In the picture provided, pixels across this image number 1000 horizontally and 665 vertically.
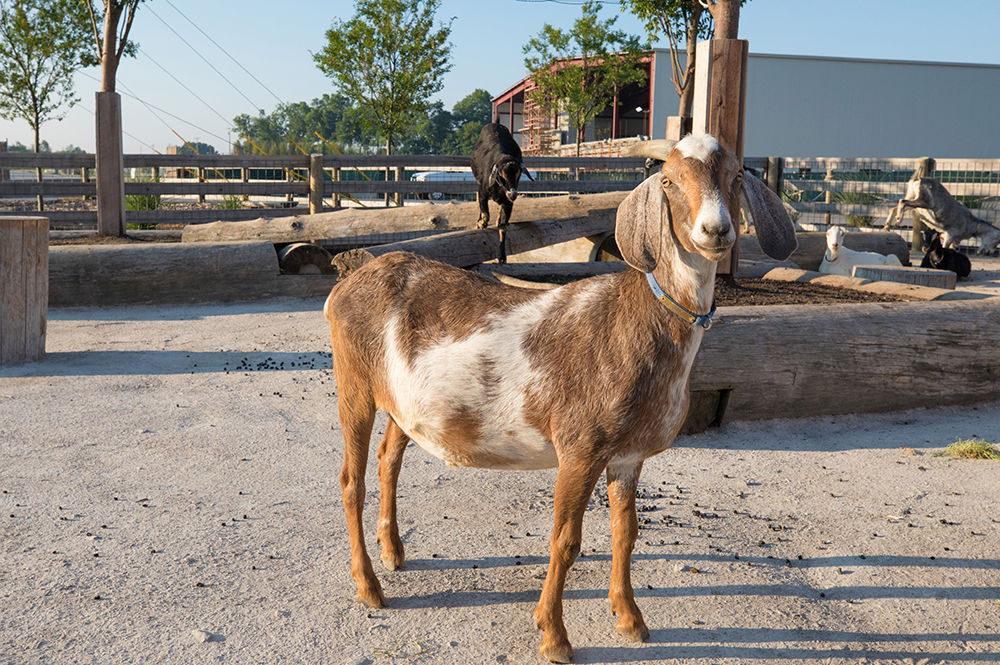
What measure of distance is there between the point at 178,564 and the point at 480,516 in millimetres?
1474

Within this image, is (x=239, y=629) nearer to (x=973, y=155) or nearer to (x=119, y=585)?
(x=119, y=585)

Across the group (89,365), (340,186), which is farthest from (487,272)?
(340,186)

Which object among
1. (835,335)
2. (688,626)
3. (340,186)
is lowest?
(688,626)

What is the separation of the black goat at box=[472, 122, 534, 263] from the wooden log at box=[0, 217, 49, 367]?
4.68 meters

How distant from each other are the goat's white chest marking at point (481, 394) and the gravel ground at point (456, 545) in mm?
722

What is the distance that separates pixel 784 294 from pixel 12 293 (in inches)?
276

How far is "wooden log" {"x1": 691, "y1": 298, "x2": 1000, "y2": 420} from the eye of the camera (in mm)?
5711

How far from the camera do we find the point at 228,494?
467cm

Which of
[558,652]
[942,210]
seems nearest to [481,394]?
[558,652]

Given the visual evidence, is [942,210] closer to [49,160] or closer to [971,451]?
[971,451]

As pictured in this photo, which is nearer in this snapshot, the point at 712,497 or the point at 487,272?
the point at 712,497

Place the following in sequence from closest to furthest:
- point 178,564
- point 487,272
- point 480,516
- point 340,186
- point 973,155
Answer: point 178,564 < point 480,516 < point 487,272 < point 340,186 < point 973,155

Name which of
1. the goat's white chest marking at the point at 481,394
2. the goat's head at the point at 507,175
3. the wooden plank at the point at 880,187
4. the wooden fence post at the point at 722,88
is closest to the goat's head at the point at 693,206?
the goat's white chest marking at the point at 481,394

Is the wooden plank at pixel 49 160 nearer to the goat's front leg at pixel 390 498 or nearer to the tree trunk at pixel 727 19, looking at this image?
the tree trunk at pixel 727 19
